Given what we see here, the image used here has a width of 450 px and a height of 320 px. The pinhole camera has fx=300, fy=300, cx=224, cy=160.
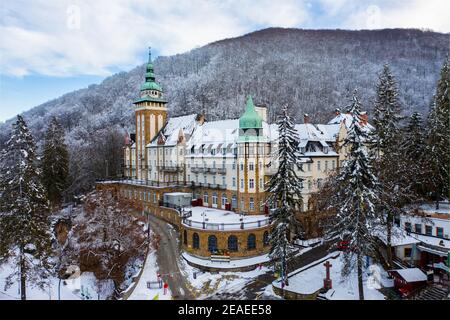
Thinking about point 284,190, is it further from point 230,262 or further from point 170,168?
point 170,168

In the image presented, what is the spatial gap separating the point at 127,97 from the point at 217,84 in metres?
34.4

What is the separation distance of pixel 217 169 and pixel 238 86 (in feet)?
243

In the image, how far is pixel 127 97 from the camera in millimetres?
88188

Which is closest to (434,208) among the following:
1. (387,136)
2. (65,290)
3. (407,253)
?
(407,253)

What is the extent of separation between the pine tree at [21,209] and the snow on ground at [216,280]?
410 inches

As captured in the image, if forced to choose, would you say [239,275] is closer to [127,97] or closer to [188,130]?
[188,130]

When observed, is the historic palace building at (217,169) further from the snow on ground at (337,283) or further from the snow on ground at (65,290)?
the snow on ground at (65,290)

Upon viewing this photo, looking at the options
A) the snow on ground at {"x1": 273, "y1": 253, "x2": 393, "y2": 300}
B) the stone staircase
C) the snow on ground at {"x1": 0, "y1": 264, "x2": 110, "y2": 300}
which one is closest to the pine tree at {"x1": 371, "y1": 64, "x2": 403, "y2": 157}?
the snow on ground at {"x1": 273, "y1": 253, "x2": 393, "y2": 300}

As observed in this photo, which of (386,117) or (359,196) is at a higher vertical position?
(386,117)

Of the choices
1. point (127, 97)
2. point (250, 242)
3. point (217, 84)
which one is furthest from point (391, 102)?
point (217, 84)

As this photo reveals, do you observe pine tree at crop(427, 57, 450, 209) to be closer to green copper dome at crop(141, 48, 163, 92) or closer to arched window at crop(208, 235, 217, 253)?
arched window at crop(208, 235, 217, 253)

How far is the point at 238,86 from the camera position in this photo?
107562 millimetres

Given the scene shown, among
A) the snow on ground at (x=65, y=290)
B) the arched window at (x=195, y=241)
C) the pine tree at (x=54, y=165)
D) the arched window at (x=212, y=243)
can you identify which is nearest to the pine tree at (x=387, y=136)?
the arched window at (x=212, y=243)

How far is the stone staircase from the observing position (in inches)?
742
